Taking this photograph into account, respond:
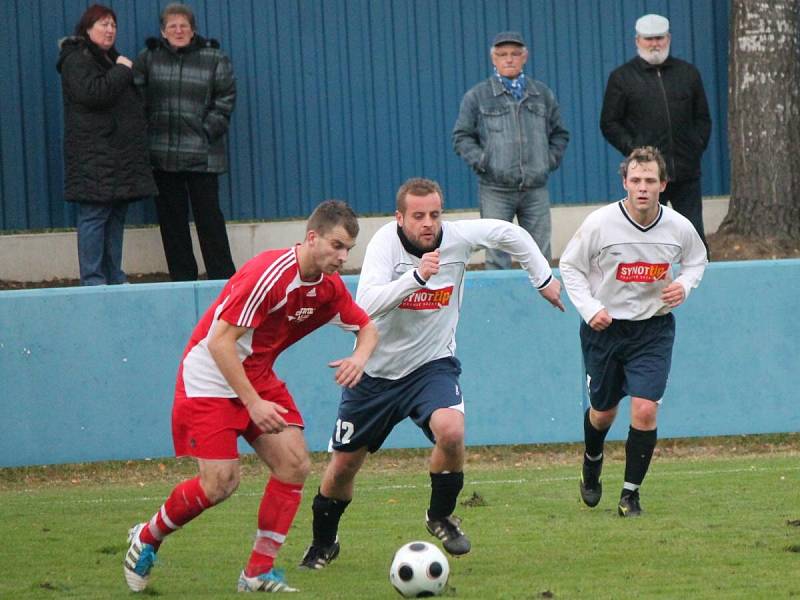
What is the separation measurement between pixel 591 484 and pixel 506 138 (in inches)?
169

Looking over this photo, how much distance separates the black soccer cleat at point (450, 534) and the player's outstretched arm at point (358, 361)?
3.51ft

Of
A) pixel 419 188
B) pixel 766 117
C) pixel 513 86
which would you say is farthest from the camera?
pixel 766 117

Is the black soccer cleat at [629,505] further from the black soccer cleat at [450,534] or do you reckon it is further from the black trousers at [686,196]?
the black trousers at [686,196]

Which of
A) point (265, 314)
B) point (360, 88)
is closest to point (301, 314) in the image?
point (265, 314)

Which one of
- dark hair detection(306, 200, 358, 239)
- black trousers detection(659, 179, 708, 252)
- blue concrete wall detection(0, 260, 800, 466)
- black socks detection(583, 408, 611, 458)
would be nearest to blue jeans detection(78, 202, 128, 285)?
blue concrete wall detection(0, 260, 800, 466)

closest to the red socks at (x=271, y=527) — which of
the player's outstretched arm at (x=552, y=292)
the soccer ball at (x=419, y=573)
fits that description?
the soccer ball at (x=419, y=573)

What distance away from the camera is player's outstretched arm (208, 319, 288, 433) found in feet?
21.0

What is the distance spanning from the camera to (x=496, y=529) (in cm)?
847

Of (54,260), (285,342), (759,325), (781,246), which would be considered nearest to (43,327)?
(54,260)

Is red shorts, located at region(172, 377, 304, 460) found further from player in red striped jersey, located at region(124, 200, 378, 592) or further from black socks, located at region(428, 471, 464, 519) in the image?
black socks, located at region(428, 471, 464, 519)

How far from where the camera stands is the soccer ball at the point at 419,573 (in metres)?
6.43

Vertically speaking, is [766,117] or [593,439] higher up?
[766,117]

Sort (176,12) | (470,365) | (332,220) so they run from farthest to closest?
(176,12)
(470,365)
(332,220)

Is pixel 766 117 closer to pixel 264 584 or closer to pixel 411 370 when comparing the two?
pixel 411 370
